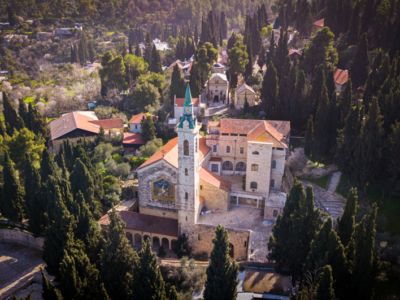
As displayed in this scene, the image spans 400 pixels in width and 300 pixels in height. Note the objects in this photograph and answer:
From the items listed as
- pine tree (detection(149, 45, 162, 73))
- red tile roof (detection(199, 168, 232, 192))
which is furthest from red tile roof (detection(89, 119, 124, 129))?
red tile roof (detection(199, 168, 232, 192))

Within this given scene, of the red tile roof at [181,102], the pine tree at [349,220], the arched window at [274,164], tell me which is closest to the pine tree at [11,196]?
the red tile roof at [181,102]

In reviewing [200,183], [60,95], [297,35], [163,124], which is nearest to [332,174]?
[200,183]

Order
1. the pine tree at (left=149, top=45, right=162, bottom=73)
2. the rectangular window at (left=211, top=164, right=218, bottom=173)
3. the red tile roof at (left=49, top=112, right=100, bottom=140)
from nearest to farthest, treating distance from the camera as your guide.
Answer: the rectangular window at (left=211, top=164, right=218, bottom=173) < the red tile roof at (left=49, top=112, right=100, bottom=140) < the pine tree at (left=149, top=45, right=162, bottom=73)

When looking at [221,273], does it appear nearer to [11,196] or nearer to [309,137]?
[309,137]

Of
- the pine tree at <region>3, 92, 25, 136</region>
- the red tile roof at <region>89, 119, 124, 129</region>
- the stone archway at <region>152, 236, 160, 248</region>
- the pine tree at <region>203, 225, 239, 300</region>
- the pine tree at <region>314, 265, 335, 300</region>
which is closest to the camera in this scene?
the pine tree at <region>314, 265, 335, 300</region>

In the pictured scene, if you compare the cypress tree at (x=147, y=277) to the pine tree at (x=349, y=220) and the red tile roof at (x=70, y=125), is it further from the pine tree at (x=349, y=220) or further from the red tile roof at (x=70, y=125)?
the red tile roof at (x=70, y=125)

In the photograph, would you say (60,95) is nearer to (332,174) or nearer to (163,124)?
(163,124)

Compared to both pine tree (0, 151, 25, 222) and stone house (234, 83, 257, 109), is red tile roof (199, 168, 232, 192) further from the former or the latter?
stone house (234, 83, 257, 109)
